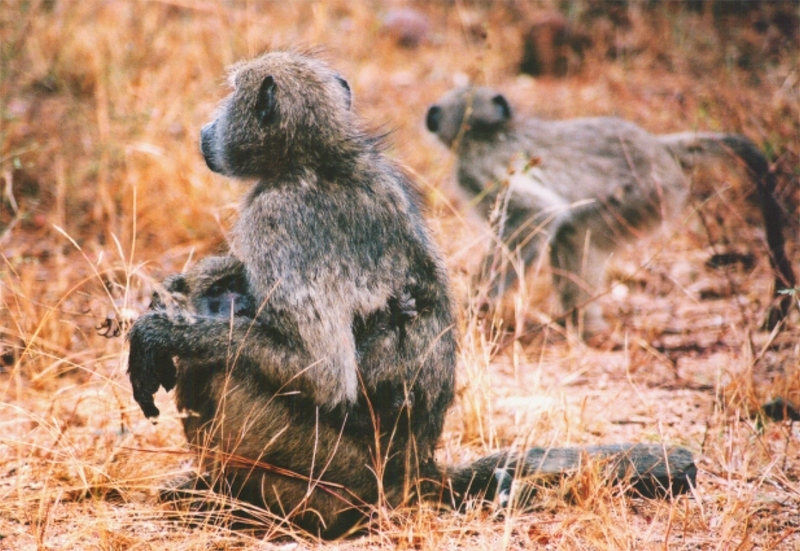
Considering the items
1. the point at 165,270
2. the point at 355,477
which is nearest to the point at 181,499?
the point at 355,477

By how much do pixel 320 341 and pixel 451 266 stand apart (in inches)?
53.3

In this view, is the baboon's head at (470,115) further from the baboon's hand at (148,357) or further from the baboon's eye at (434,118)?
the baboon's hand at (148,357)

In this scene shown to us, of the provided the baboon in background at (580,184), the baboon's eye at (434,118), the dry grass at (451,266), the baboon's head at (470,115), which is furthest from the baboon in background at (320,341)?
the baboon's eye at (434,118)

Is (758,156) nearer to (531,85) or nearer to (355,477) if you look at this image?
(355,477)

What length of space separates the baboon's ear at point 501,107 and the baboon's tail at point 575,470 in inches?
115

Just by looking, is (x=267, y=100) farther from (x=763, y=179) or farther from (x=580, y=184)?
(x=580, y=184)

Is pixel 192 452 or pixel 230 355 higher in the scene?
pixel 230 355

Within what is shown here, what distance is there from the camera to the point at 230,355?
2385mm

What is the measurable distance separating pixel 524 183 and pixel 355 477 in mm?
2812

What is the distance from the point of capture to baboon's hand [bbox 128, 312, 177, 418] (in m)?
2.44

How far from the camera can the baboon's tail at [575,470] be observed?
2.69 m

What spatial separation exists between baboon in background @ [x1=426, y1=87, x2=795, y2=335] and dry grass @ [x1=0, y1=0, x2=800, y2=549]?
0.21m

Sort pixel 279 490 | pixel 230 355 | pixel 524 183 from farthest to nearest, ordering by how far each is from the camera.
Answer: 1. pixel 524 183
2. pixel 279 490
3. pixel 230 355

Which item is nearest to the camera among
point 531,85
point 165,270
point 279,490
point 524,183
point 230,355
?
point 230,355
